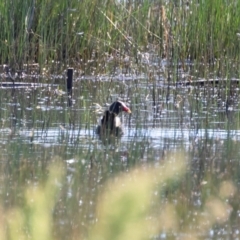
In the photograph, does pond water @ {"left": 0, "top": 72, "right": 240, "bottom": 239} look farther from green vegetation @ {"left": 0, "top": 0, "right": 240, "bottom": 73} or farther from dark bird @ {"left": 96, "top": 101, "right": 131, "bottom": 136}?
green vegetation @ {"left": 0, "top": 0, "right": 240, "bottom": 73}

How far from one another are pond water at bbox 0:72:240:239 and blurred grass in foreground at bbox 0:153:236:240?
77 mm

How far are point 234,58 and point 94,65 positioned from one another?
178 centimetres

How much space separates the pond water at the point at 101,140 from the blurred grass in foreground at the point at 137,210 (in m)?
0.08

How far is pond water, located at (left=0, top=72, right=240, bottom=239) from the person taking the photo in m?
4.98

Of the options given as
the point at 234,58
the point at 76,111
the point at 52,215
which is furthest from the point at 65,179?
the point at 234,58

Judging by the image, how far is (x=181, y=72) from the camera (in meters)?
11.1

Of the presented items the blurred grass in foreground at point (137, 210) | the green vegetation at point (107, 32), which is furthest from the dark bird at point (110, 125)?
the green vegetation at point (107, 32)

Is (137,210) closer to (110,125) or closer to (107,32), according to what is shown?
(110,125)

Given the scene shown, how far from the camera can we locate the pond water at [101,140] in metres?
4.98

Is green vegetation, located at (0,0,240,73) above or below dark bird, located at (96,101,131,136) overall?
above

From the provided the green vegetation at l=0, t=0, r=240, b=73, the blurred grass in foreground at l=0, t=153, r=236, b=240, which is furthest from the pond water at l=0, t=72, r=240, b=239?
the green vegetation at l=0, t=0, r=240, b=73

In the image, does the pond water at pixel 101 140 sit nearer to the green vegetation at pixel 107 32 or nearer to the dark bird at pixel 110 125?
the dark bird at pixel 110 125

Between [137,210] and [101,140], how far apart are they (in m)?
4.51

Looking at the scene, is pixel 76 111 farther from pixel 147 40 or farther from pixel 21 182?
pixel 147 40
